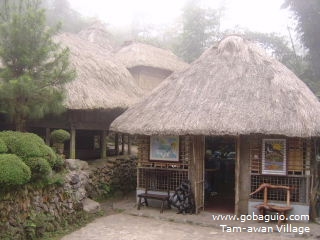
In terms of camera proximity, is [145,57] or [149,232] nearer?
[149,232]

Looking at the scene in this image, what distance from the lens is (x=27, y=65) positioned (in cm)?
830

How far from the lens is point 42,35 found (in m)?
8.48

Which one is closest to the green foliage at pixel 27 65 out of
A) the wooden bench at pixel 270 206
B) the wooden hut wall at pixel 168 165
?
the wooden hut wall at pixel 168 165

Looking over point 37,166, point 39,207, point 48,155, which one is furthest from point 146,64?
point 39,207

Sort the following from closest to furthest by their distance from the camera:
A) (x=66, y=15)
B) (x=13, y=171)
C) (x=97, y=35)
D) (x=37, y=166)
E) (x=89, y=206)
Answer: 1. (x=13, y=171)
2. (x=37, y=166)
3. (x=89, y=206)
4. (x=97, y=35)
5. (x=66, y=15)

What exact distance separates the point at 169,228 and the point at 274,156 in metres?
3.33

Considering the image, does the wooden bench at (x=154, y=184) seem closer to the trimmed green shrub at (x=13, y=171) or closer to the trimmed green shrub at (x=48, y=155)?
the trimmed green shrub at (x=48, y=155)

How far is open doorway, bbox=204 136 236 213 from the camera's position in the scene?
1156 centimetres

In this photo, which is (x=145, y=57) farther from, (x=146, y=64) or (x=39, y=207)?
(x=39, y=207)

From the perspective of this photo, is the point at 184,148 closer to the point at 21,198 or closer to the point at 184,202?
the point at 184,202

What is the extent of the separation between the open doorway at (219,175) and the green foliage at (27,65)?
5.52 meters

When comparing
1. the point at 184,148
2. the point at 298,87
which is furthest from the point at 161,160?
the point at 298,87

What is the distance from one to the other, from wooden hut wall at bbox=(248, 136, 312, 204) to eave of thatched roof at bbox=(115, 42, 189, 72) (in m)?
9.26

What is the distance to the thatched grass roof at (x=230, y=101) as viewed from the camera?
360 inches
